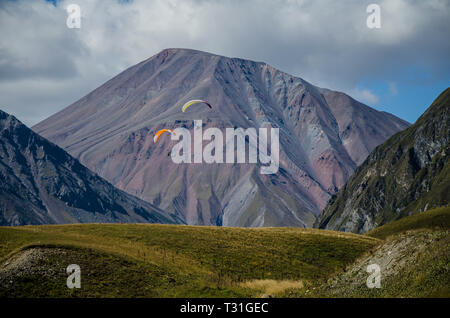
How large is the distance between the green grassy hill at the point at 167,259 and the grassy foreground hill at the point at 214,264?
0.09 meters

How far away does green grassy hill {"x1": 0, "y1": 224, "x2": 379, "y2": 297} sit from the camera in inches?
1478

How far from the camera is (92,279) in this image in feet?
126

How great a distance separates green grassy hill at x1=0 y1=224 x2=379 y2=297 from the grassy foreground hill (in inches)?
3.5

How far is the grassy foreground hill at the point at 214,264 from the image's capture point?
117ft

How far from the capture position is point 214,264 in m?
50.8

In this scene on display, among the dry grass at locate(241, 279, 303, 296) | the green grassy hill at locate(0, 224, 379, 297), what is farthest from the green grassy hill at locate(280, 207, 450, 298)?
the green grassy hill at locate(0, 224, 379, 297)
